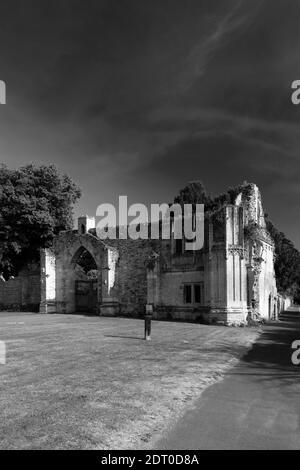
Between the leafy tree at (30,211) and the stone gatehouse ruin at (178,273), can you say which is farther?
the leafy tree at (30,211)

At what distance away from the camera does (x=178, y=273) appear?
29062 mm

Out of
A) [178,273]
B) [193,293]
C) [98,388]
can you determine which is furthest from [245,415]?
[178,273]

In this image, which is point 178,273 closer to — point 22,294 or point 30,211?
point 30,211

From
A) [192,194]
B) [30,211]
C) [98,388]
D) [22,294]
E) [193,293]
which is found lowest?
[98,388]

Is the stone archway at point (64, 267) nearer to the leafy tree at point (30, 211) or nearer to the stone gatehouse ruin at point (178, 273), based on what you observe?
the stone gatehouse ruin at point (178, 273)

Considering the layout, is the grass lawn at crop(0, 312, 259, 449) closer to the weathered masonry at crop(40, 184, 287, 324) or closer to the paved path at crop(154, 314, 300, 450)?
the paved path at crop(154, 314, 300, 450)

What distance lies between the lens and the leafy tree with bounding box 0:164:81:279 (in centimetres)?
3478

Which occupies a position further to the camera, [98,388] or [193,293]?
[193,293]

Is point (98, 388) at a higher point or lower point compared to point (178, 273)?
lower

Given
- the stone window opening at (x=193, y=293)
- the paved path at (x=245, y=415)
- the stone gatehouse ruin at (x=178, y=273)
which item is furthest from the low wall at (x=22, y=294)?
the paved path at (x=245, y=415)

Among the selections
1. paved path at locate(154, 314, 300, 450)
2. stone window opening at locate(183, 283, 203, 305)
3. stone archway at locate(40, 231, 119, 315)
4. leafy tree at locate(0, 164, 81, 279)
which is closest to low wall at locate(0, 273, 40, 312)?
leafy tree at locate(0, 164, 81, 279)

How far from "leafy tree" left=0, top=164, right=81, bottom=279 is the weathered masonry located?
7.59ft

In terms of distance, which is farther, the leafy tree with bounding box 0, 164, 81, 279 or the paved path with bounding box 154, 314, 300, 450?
the leafy tree with bounding box 0, 164, 81, 279

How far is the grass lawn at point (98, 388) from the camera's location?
5641 millimetres
